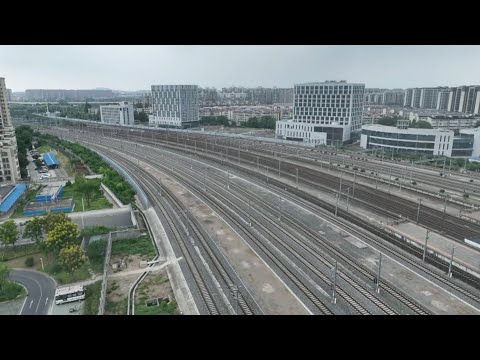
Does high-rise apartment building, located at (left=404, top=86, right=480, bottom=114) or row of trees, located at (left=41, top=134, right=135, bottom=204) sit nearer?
row of trees, located at (left=41, top=134, right=135, bottom=204)

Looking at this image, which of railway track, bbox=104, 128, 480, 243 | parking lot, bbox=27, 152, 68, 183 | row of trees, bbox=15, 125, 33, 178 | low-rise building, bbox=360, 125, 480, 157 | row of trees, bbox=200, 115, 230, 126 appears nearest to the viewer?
railway track, bbox=104, 128, 480, 243

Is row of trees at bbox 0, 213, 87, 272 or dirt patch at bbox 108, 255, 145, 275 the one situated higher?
row of trees at bbox 0, 213, 87, 272

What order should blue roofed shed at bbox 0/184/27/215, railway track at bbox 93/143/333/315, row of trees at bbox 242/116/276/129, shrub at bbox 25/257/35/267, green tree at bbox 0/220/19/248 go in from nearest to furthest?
railway track at bbox 93/143/333/315
shrub at bbox 25/257/35/267
green tree at bbox 0/220/19/248
blue roofed shed at bbox 0/184/27/215
row of trees at bbox 242/116/276/129

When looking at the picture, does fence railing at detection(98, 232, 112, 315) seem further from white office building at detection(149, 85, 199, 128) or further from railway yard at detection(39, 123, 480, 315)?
white office building at detection(149, 85, 199, 128)

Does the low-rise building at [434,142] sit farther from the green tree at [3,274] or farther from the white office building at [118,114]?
the white office building at [118,114]

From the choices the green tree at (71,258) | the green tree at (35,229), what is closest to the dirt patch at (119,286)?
the green tree at (71,258)

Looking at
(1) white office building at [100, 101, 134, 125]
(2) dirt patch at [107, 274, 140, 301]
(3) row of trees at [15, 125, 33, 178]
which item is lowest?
(2) dirt patch at [107, 274, 140, 301]

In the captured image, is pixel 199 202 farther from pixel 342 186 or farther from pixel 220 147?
pixel 220 147

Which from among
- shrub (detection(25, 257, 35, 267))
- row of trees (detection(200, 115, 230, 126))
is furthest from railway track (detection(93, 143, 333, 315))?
row of trees (detection(200, 115, 230, 126))
